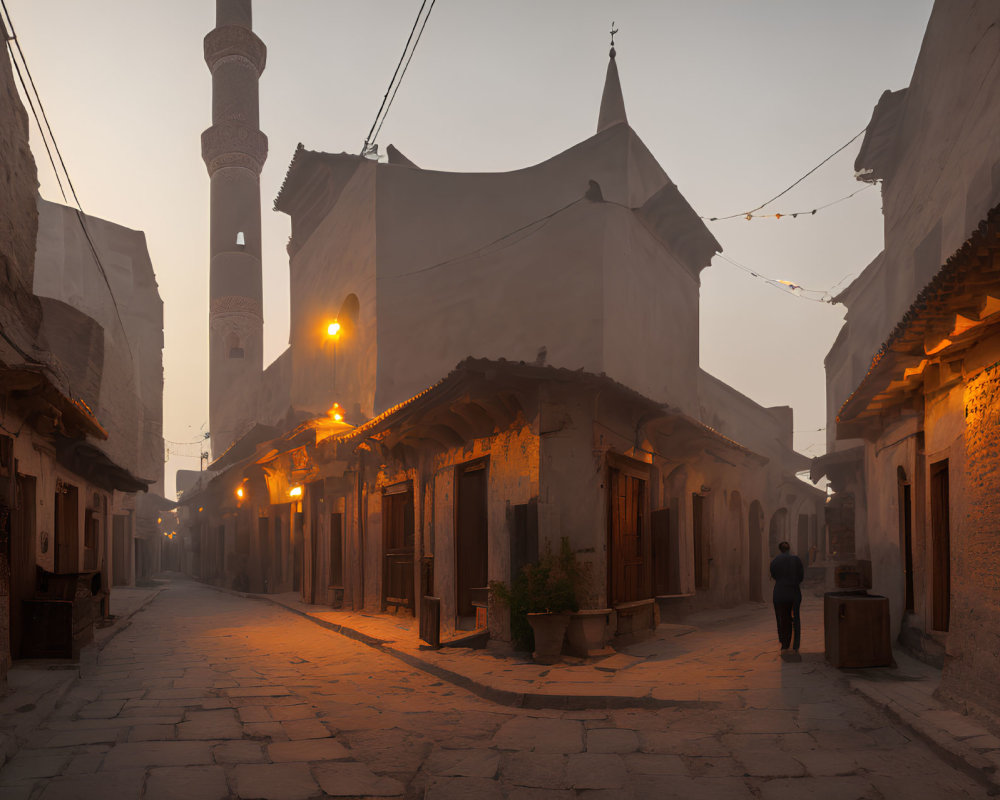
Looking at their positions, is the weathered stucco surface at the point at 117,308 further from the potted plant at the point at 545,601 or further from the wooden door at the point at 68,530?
the potted plant at the point at 545,601

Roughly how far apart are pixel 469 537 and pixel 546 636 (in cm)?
362

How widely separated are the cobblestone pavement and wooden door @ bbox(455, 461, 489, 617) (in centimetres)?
377

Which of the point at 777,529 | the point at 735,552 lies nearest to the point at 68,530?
the point at 735,552

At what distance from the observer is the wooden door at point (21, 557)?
369 inches

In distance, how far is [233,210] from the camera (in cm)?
3903

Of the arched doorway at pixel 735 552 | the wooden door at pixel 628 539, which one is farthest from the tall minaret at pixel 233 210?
the wooden door at pixel 628 539

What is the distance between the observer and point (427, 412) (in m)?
11.9

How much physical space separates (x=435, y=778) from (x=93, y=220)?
1338 inches

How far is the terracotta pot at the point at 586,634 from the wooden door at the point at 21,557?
6.28 m

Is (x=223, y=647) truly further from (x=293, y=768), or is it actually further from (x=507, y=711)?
(x=293, y=768)

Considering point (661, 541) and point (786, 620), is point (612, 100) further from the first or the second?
point (786, 620)

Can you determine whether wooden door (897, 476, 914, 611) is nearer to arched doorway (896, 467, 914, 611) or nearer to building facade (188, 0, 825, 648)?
arched doorway (896, 467, 914, 611)

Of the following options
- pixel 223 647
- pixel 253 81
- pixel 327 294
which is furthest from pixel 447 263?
pixel 253 81

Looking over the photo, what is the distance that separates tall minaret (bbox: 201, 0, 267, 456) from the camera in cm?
3862
